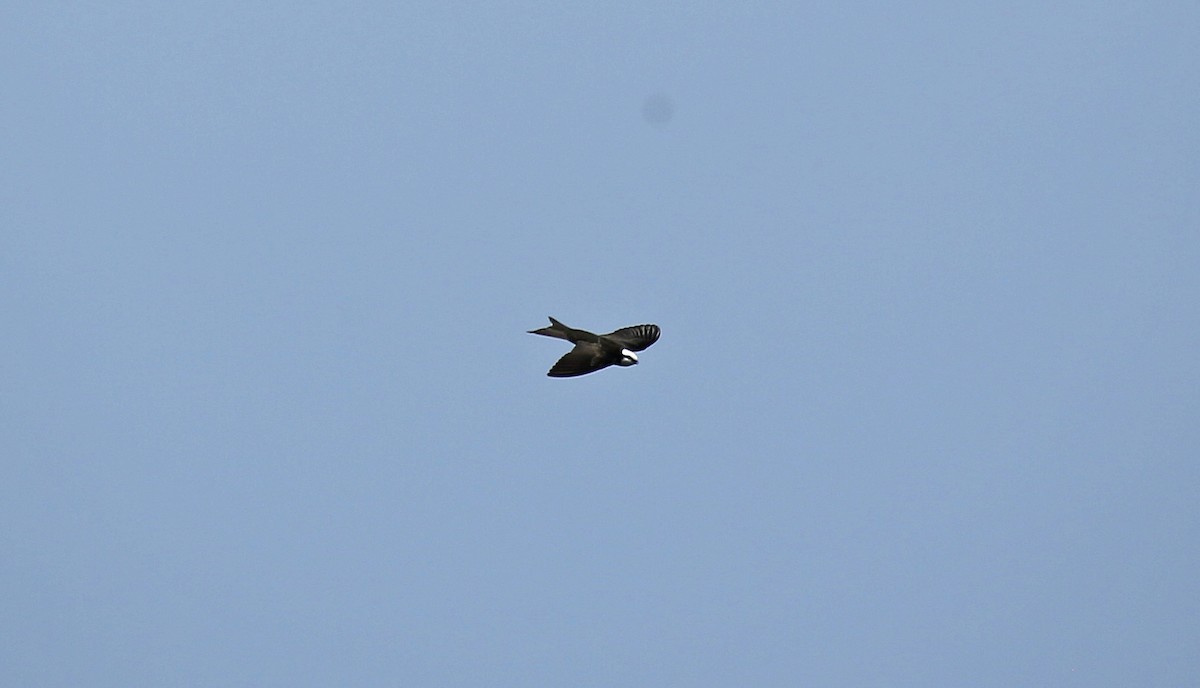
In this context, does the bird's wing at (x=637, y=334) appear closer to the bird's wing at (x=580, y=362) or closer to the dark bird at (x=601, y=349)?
the dark bird at (x=601, y=349)

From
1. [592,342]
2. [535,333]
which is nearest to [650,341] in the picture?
[592,342]

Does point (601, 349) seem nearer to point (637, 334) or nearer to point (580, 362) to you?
point (580, 362)

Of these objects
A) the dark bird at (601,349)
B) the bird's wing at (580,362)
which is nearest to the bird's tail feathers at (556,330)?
the dark bird at (601,349)

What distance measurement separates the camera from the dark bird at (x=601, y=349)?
874 inches

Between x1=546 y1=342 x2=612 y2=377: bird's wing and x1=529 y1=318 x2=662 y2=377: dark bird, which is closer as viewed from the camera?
x1=529 y1=318 x2=662 y2=377: dark bird

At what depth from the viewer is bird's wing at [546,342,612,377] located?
22.4 m

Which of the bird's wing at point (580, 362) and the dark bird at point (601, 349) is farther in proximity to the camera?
the bird's wing at point (580, 362)

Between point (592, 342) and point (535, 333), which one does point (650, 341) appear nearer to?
point (592, 342)

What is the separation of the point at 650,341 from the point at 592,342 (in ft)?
4.10

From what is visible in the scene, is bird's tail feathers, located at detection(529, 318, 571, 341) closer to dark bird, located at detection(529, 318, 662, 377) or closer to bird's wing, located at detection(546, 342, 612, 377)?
dark bird, located at detection(529, 318, 662, 377)

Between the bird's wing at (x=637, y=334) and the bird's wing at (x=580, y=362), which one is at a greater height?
the bird's wing at (x=637, y=334)

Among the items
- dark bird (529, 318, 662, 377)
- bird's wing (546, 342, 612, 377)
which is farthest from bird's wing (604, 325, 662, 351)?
bird's wing (546, 342, 612, 377)

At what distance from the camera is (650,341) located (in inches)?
890

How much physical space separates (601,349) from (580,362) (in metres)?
0.57
